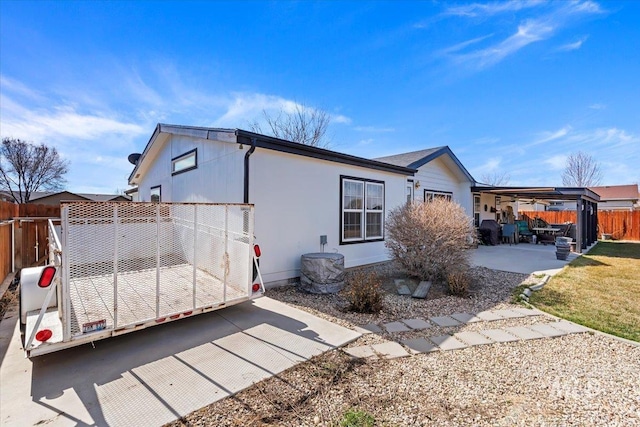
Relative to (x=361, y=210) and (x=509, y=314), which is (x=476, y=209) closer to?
(x=361, y=210)

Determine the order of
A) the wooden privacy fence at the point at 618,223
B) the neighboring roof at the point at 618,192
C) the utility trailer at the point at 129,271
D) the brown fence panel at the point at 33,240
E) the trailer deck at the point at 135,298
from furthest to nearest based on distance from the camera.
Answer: the neighboring roof at the point at 618,192, the wooden privacy fence at the point at 618,223, the brown fence panel at the point at 33,240, the trailer deck at the point at 135,298, the utility trailer at the point at 129,271

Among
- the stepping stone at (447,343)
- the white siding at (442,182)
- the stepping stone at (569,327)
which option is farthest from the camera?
the white siding at (442,182)

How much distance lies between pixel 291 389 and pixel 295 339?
1039 mm

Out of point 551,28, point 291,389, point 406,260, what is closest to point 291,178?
point 406,260

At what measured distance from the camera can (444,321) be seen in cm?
442

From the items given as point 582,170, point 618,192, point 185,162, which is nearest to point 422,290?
point 185,162

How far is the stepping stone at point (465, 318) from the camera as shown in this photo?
176 inches

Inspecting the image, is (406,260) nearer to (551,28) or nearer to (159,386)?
(159,386)

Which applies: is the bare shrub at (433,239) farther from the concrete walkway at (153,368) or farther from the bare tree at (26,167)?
the bare tree at (26,167)

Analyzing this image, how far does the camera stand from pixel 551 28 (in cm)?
782

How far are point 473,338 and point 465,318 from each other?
2.61 ft

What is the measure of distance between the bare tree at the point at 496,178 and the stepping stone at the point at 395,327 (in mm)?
40879

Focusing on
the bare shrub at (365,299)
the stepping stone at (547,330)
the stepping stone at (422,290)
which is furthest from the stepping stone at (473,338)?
the stepping stone at (422,290)

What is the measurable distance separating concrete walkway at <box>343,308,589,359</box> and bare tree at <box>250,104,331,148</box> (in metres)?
15.6
